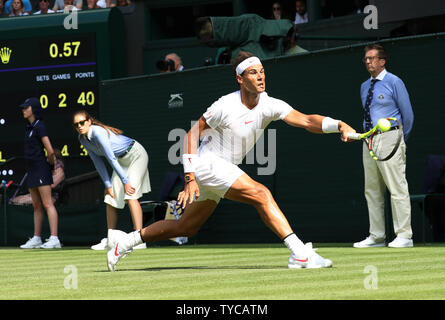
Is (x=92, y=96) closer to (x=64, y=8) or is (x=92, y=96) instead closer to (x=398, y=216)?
(x=64, y=8)

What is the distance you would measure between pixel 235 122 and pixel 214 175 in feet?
1.53

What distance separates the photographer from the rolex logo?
1755 cm

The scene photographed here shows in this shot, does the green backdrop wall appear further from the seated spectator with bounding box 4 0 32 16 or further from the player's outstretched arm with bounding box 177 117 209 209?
the seated spectator with bounding box 4 0 32 16

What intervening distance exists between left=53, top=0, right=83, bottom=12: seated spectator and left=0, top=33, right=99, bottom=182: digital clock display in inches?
72.5

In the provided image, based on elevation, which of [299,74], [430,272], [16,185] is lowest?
[16,185]

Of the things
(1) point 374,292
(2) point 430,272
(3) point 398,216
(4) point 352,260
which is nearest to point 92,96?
(3) point 398,216

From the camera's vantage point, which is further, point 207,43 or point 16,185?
point 16,185

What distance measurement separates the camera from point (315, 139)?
12867 millimetres

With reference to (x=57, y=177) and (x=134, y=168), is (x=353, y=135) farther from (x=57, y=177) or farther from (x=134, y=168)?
Result: (x=57, y=177)

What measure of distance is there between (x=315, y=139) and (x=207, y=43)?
1.96m

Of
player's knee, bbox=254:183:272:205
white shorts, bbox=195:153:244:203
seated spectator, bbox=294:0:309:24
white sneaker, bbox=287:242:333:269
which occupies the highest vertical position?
seated spectator, bbox=294:0:309:24

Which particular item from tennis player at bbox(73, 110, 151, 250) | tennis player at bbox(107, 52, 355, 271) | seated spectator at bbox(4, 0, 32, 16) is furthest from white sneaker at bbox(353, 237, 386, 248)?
seated spectator at bbox(4, 0, 32, 16)

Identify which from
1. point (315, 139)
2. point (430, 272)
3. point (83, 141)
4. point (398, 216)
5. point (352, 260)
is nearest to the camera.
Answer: point (430, 272)

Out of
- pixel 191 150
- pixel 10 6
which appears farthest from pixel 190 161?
pixel 10 6
